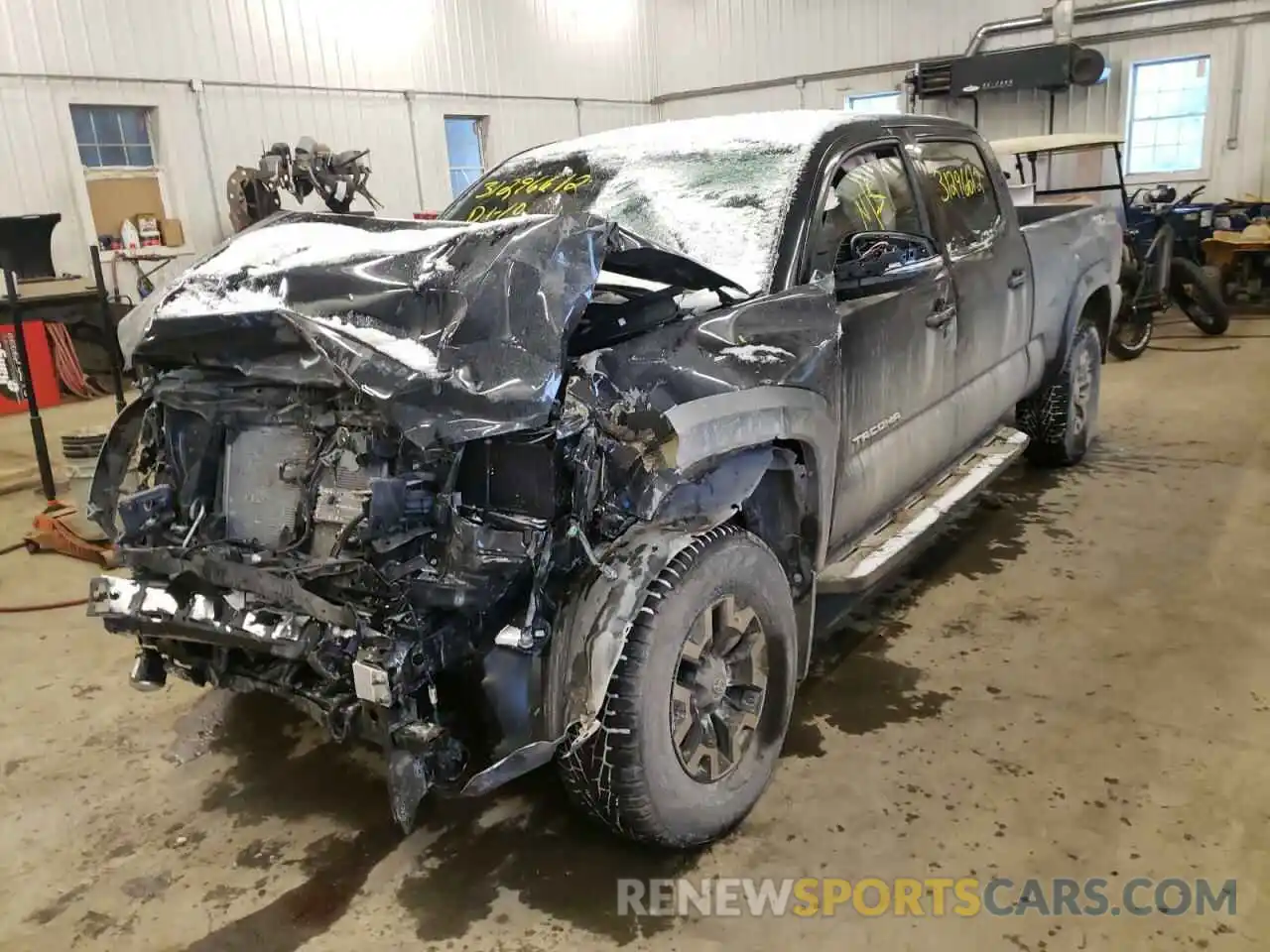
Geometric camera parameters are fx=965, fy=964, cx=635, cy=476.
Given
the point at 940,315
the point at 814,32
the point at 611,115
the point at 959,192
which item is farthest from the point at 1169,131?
the point at 940,315

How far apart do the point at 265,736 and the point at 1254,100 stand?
1288cm

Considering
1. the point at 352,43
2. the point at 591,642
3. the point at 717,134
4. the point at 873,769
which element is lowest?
the point at 873,769

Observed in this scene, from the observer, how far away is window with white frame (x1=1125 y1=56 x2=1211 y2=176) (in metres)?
11.8

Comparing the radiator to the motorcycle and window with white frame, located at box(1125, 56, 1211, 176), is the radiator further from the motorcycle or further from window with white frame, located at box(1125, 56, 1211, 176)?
window with white frame, located at box(1125, 56, 1211, 176)

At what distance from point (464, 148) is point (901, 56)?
6.51 m

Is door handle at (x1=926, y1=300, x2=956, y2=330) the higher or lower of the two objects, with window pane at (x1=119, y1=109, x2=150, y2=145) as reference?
lower

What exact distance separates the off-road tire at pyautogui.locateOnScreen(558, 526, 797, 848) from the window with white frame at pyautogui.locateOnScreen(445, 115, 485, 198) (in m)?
12.9

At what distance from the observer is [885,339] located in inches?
119

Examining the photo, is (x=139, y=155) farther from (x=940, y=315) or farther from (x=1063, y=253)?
(x=940, y=315)

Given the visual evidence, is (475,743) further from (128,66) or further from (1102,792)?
(128,66)

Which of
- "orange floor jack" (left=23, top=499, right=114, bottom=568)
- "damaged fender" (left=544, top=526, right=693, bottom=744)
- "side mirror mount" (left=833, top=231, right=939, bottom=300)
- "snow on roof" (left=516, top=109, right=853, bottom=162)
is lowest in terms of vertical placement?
"orange floor jack" (left=23, top=499, right=114, bottom=568)

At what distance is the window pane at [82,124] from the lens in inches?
406

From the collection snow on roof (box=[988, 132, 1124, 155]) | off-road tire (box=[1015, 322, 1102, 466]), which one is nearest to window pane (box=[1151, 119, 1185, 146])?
snow on roof (box=[988, 132, 1124, 155])

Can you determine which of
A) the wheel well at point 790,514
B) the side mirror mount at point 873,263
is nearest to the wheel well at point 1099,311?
the side mirror mount at point 873,263
